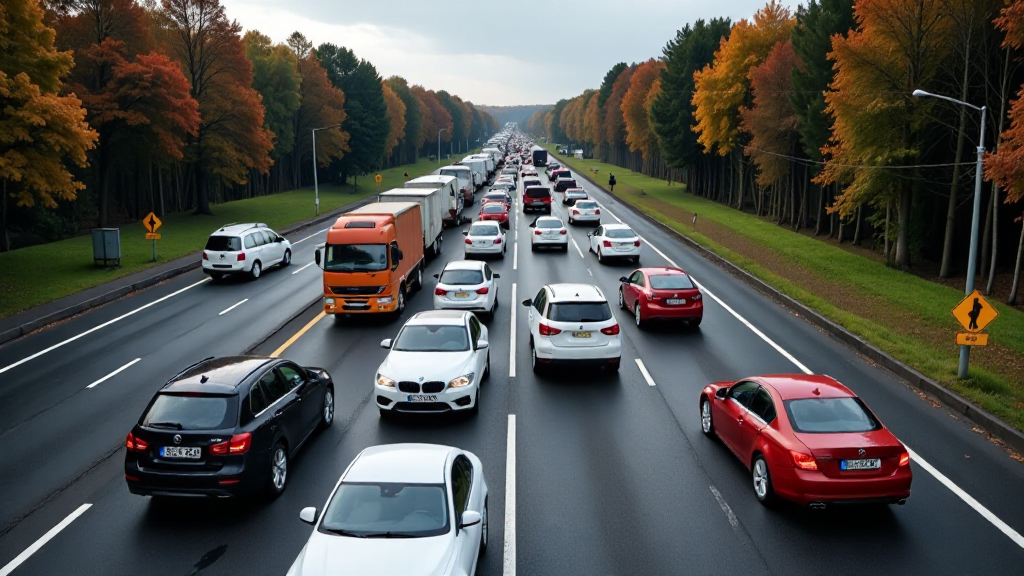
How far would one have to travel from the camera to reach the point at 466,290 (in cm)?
2027

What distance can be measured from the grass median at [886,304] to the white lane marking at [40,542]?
1446 centimetres

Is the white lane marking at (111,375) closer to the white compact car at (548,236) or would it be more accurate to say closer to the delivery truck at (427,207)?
Result: the delivery truck at (427,207)

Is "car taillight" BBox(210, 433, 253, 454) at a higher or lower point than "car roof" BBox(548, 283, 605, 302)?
lower

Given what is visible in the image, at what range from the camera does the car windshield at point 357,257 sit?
67.3ft

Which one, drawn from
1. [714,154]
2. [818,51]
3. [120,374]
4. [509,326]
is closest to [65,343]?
[120,374]

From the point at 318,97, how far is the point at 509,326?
2551 inches

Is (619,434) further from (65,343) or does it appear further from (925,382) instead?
(65,343)

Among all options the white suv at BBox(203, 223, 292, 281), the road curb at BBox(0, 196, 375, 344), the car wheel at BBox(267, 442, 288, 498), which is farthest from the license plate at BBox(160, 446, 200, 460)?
the white suv at BBox(203, 223, 292, 281)

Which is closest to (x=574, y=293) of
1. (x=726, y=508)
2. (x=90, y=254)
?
(x=726, y=508)

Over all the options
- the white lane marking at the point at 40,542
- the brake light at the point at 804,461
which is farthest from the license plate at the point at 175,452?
the brake light at the point at 804,461

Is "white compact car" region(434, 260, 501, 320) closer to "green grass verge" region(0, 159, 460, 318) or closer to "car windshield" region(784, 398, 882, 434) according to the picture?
"car windshield" region(784, 398, 882, 434)

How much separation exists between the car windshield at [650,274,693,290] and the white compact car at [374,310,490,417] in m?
6.95

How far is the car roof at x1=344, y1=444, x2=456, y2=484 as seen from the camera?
7426mm

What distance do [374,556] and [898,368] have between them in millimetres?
13759
